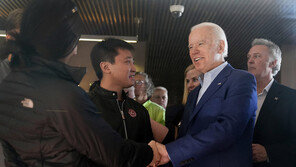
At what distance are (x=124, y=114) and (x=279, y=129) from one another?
1.11 metres

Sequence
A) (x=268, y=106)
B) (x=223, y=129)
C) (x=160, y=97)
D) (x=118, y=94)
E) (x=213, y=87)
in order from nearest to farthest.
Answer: (x=223, y=129)
(x=213, y=87)
(x=118, y=94)
(x=268, y=106)
(x=160, y=97)

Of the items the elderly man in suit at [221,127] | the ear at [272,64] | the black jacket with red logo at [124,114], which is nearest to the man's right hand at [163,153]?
the elderly man in suit at [221,127]

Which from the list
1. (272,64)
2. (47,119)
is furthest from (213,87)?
(272,64)

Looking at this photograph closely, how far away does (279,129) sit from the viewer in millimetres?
1983

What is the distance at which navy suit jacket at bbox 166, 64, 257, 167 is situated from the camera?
152 centimetres

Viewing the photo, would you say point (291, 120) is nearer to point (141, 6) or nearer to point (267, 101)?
point (267, 101)

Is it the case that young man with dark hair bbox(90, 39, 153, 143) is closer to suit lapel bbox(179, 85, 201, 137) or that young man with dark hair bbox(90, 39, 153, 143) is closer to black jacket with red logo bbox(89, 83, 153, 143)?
black jacket with red logo bbox(89, 83, 153, 143)

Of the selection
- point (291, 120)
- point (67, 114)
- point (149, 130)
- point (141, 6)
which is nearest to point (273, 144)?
point (291, 120)

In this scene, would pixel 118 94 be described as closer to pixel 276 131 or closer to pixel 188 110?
pixel 188 110

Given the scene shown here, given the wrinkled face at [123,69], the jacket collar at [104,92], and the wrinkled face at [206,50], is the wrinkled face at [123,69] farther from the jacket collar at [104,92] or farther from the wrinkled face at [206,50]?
the wrinkled face at [206,50]

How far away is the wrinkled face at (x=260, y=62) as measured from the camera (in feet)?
8.36

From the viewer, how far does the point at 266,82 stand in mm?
2502

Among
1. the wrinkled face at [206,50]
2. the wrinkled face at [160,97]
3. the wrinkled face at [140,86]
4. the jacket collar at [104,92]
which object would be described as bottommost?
the wrinkled face at [160,97]

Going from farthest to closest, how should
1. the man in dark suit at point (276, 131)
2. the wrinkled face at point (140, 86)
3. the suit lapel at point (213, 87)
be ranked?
the wrinkled face at point (140, 86), the man in dark suit at point (276, 131), the suit lapel at point (213, 87)
